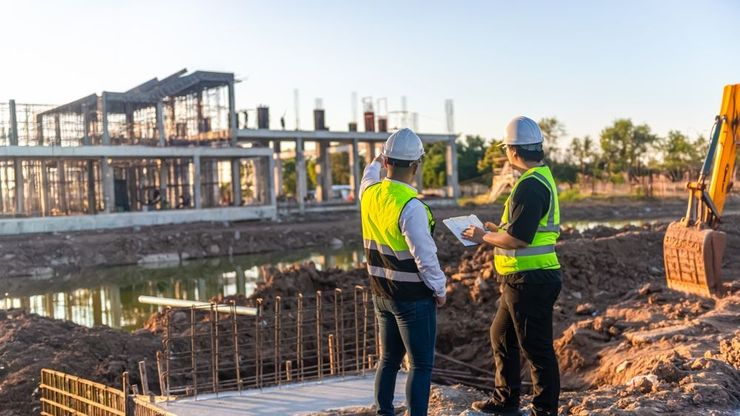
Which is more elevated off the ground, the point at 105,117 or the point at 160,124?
the point at 105,117

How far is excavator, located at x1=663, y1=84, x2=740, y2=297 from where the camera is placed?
8.04 meters

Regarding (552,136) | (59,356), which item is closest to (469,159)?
(552,136)

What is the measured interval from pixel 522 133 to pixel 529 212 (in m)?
0.42

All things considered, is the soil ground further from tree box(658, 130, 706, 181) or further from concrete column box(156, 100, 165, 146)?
tree box(658, 130, 706, 181)

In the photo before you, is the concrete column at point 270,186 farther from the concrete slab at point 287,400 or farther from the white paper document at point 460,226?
the white paper document at point 460,226

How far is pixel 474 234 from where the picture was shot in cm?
362

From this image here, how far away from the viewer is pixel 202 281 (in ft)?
53.1

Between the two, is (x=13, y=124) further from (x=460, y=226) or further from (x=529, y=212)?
(x=529, y=212)

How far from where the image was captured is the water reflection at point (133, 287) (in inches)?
A: 494

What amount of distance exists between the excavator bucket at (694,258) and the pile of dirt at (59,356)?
5.70m

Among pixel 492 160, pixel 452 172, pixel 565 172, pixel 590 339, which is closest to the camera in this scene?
pixel 590 339

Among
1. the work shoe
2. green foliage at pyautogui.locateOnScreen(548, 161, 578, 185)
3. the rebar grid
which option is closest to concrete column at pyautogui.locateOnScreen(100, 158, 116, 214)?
the rebar grid

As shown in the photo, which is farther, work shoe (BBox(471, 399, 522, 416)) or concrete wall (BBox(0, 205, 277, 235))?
concrete wall (BBox(0, 205, 277, 235))

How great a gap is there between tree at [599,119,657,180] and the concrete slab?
1588 inches
